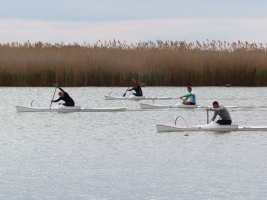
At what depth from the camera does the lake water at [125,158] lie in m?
13.2

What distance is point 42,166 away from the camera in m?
15.6

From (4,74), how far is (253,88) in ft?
42.4

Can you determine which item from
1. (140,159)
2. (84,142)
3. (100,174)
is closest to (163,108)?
(84,142)

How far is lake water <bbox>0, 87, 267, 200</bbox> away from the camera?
13.2 meters

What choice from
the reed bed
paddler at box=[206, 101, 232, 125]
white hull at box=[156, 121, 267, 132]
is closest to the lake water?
white hull at box=[156, 121, 267, 132]

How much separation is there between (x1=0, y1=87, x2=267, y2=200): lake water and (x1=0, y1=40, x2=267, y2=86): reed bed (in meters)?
10.2

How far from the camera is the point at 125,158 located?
16.7 metres

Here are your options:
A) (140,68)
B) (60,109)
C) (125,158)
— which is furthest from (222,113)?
(140,68)

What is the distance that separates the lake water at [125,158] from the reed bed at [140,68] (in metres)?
10.2

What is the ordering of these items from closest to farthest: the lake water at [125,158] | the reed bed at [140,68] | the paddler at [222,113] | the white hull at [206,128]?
1. the lake water at [125,158]
2. the paddler at [222,113]
3. the white hull at [206,128]
4. the reed bed at [140,68]

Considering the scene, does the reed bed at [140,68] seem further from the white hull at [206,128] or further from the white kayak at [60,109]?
the white hull at [206,128]

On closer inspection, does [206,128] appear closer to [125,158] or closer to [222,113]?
[222,113]

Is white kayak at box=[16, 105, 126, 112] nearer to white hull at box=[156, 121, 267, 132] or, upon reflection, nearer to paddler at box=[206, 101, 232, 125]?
white hull at box=[156, 121, 267, 132]

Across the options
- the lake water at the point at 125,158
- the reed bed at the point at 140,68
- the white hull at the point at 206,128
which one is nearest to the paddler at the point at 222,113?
the white hull at the point at 206,128
